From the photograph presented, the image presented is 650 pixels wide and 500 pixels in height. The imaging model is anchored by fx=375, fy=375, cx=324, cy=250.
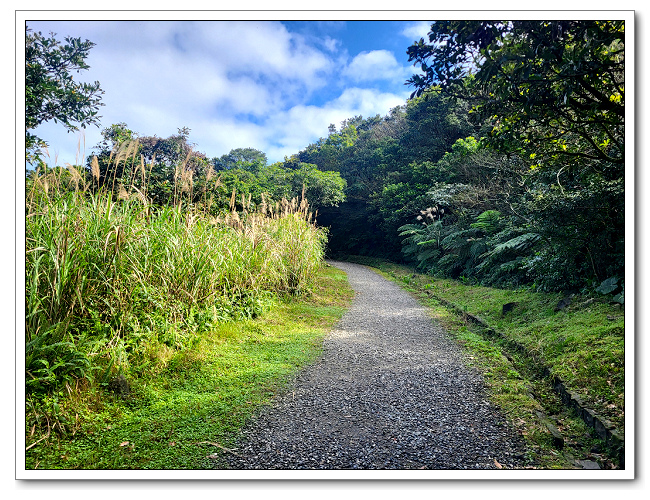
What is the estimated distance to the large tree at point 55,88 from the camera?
2281mm

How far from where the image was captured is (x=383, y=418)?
2348 millimetres

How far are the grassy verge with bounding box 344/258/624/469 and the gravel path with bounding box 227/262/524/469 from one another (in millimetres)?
163

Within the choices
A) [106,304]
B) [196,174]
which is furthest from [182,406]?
[196,174]

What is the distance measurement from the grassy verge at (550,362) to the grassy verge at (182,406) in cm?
163

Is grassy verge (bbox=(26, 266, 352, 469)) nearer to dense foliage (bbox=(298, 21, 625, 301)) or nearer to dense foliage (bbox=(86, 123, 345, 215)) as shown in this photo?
dense foliage (bbox=(86, 123, 345, 215))

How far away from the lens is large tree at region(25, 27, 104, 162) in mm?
2281

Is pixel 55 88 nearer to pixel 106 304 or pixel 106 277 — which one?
pixel 106 277

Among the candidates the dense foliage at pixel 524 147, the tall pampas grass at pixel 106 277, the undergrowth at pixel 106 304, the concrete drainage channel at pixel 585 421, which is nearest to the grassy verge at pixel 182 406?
the undergrowth at pixel 106 304

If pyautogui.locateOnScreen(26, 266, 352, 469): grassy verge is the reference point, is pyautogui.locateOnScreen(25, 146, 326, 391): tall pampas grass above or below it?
above

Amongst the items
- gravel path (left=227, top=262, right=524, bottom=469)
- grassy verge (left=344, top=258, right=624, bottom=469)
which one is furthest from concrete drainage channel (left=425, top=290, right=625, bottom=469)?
gravel path (left=227, top=262, right=524, bottom=469)

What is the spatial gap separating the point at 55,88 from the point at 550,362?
445 cm
